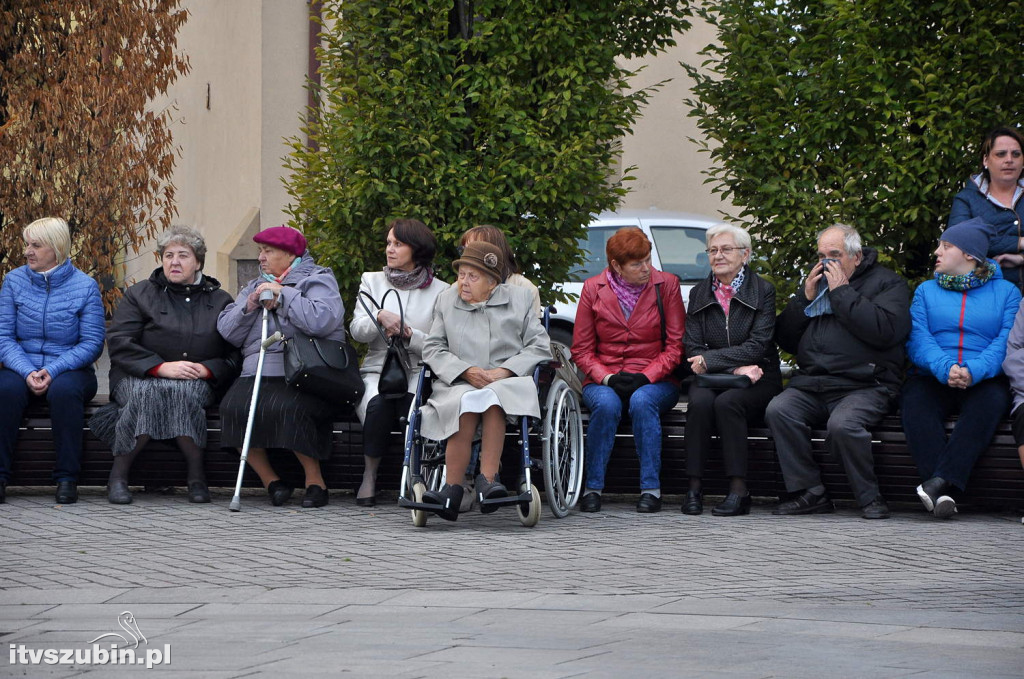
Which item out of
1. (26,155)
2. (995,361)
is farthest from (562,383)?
(26,155)

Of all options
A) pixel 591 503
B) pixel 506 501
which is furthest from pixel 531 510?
pixel 591 503

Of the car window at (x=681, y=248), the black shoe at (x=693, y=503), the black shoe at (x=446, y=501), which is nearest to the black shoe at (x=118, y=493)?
the black shoe at (x=446, y=501)

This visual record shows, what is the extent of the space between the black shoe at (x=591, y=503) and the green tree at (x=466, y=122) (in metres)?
1.89

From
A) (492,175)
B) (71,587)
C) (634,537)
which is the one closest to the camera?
(71,587)

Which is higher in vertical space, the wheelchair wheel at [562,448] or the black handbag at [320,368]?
the black handbag at [320,368]

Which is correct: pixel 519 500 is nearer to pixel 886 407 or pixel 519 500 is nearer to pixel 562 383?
pixel 562 383

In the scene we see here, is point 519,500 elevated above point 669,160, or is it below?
below

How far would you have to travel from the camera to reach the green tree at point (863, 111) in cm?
963

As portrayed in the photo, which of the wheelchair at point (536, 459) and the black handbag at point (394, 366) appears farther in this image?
the black handbag at point (394, 366)

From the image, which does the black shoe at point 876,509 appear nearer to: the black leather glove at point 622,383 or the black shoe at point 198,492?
the black leather glove at point 622,383

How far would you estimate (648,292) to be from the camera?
9.43m

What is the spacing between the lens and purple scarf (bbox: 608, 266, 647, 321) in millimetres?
9414

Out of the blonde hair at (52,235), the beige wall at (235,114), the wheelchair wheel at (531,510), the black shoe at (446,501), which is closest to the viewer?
the black shoe at (446,501)

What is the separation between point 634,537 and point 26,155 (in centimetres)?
644
